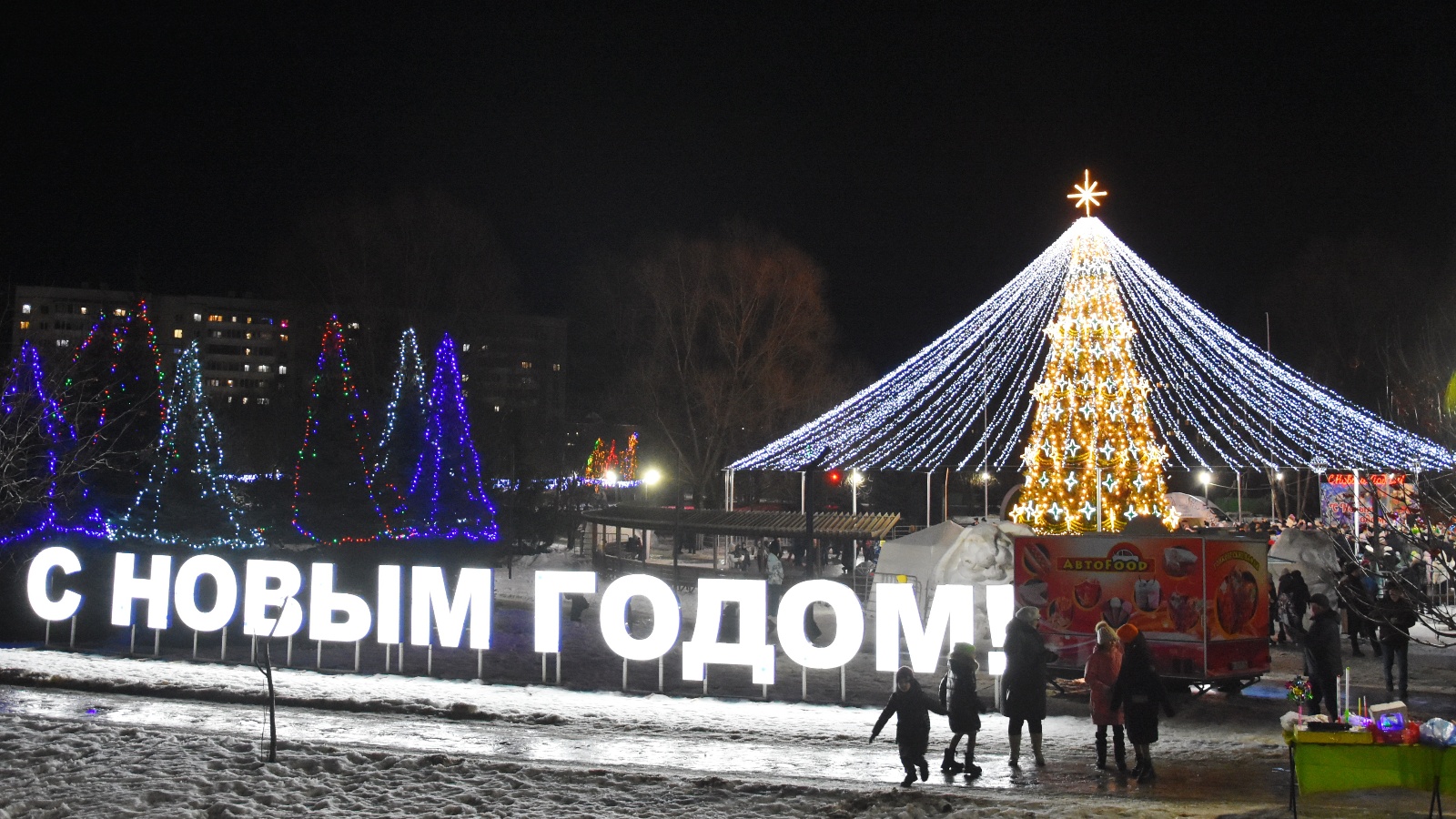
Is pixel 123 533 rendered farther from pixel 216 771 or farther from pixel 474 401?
pixel 474 401

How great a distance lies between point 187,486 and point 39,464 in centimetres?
255

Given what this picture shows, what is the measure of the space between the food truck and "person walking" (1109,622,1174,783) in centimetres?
392

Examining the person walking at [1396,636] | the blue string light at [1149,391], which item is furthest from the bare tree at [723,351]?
the person walking at [1396,636]

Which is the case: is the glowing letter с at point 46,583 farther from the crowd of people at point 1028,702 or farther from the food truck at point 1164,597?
the food truck at point 1164,597

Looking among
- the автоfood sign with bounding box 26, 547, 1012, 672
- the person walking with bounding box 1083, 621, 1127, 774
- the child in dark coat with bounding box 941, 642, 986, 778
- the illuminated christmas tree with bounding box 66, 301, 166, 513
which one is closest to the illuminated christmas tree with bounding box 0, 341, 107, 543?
the illuminated christmas tree with bounding box 66, 301, 166, 513

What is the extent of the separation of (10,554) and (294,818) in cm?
1332

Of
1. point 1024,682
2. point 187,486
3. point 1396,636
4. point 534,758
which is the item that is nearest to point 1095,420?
point 1396,636

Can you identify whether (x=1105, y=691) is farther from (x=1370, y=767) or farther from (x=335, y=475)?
(x=335, y=475)

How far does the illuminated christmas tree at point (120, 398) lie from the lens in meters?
21.9

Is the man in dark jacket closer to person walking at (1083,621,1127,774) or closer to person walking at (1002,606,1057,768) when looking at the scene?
person walking at (1083,621,1127,774)

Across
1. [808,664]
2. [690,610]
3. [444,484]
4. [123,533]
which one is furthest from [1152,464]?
[123,533]

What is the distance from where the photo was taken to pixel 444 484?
2450 cm

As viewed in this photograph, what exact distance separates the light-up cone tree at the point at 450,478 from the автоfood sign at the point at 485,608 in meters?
4.58

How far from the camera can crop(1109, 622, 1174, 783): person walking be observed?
1025 cm
